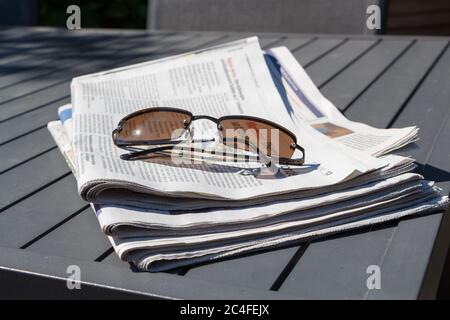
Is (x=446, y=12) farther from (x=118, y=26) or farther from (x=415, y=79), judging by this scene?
(x=415, y=79)

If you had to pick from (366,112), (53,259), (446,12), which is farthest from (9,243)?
(446,12)

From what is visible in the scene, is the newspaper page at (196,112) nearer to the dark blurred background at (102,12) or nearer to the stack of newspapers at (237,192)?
the stack of newspapers at (237,192)

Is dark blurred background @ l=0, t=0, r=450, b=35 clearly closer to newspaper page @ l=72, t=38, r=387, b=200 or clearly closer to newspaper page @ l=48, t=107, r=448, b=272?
newspaper page @ l=72, t=38, r=387, b=200

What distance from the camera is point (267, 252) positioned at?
55 centimetres

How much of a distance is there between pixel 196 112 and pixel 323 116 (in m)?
0.16

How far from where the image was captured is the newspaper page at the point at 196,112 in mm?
603

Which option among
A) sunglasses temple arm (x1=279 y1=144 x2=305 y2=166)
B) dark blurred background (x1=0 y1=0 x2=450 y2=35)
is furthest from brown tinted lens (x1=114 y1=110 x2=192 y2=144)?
dark blurred background (x1=0 y1=0 x2=450 y2=35)

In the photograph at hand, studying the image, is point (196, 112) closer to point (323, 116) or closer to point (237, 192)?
point (323, 116)

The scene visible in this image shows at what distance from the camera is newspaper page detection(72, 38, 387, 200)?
603 mm

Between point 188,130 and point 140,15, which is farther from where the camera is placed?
point 140,15

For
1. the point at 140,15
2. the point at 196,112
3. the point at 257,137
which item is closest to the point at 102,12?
the point at 140,15

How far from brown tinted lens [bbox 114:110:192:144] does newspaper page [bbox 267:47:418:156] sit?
15 cm

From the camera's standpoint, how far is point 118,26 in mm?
3461

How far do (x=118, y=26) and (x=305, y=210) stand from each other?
9.92ft
